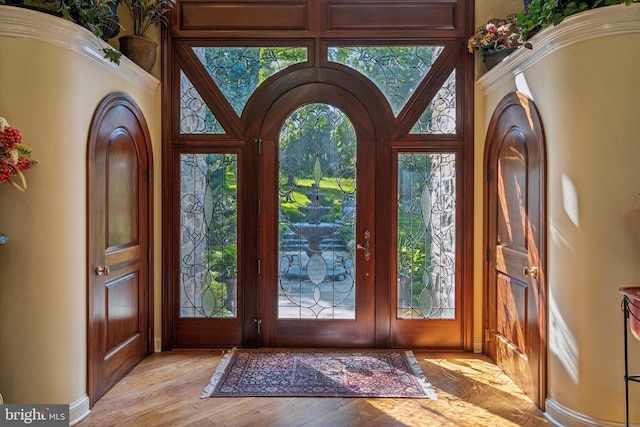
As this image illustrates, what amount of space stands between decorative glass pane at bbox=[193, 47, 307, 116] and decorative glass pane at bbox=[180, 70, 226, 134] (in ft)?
0.70

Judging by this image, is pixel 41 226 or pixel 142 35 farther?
pixel 142 35

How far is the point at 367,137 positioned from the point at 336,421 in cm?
225

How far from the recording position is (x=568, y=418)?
92.9 inches

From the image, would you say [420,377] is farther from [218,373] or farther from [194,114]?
[194,114]

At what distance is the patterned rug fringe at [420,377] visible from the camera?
2.78m

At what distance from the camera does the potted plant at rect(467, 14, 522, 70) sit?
303 cm

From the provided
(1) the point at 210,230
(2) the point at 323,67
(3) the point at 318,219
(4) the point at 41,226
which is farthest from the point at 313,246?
(4) the point at 41,226

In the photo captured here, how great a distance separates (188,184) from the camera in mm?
3617

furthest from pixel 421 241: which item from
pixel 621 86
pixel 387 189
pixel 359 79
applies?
pixel 621 86

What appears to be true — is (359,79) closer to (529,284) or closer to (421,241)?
(421,241)

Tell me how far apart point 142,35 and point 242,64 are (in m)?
0.84

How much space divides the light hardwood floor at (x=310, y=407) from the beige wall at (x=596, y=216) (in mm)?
395

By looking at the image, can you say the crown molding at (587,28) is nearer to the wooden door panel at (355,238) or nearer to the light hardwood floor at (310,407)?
the wooden door panel at (355,238)

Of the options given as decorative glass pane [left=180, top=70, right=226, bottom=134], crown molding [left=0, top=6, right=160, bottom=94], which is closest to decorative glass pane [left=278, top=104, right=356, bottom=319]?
decorative glass pane [left=180, top=70, right=226, bottom=134]
